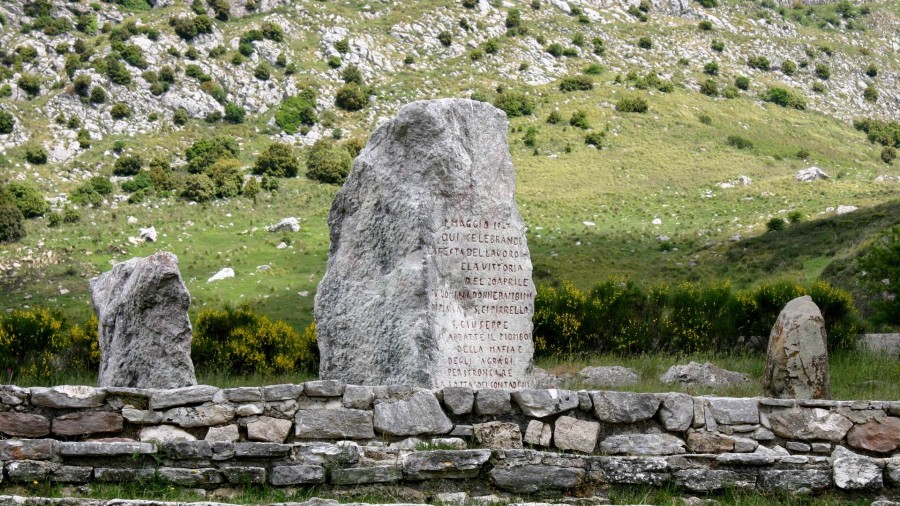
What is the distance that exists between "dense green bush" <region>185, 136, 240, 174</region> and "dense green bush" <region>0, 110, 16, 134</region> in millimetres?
11067

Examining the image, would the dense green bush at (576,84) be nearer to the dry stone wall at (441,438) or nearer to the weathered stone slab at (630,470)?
the dry stone wall at (441,438)

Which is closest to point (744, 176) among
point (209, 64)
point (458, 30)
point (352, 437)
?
point (458, 30)

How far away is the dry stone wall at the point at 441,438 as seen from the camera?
299 inches

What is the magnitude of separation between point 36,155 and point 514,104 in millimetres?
33851

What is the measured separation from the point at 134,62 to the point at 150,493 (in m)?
68.8

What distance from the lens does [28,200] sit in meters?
51.4

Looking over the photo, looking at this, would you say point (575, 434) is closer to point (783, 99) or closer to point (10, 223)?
point (10, 223)

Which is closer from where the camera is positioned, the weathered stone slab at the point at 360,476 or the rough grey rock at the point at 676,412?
the weathered stone slab at the point at 360,476

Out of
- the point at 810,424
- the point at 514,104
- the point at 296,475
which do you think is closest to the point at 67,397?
the point at 296,475

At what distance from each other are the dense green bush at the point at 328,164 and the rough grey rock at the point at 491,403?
169 ft

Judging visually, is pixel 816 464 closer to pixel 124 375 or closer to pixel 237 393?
pixel 237 393

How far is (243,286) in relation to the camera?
36875 millimetres

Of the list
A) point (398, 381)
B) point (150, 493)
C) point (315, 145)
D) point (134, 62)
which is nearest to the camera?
point (150, 493)

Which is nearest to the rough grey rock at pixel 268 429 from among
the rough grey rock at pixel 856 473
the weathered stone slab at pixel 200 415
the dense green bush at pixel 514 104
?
the weathered stone slab at pixel 200 415
